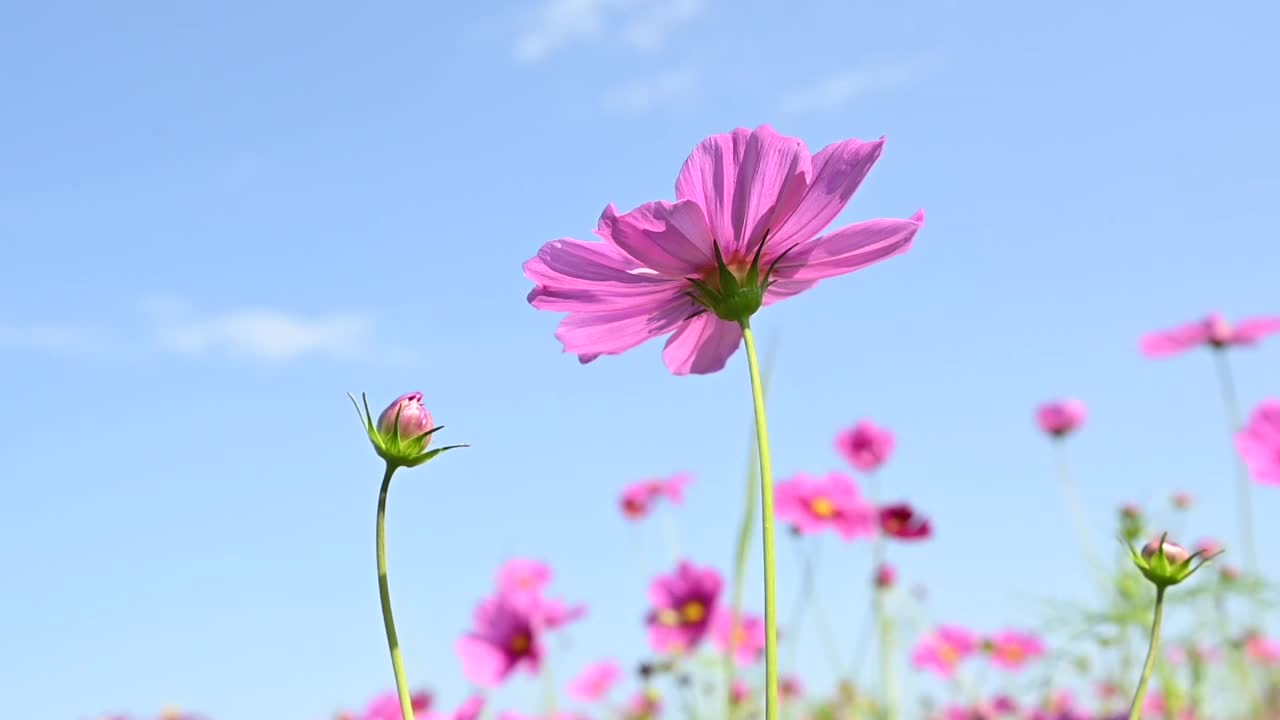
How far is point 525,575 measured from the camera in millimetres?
2305

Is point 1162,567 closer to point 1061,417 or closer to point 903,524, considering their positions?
point 903,524

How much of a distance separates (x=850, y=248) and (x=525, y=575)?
1.67 metres

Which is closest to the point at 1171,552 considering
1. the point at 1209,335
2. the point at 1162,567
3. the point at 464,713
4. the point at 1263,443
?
the point at 1162,567

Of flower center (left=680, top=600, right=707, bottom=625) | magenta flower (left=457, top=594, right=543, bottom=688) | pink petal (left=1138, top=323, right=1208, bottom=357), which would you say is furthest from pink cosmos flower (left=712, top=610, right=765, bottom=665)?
pink petal (left=1138, top=323, right=1208, bottom=357)

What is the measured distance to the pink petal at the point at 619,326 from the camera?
788 millimetres

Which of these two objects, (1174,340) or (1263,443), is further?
(1174,340)

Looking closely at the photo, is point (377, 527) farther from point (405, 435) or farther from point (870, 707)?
point (870, 707)

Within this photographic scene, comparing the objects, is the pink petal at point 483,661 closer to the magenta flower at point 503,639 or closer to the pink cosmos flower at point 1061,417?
the magenta flower at point 503,639

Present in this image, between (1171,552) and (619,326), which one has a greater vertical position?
(619,326)

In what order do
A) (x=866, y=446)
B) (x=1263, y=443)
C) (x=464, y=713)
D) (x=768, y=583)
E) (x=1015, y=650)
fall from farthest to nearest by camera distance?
(x=1015, y=650) → (x=866, y=446) → (x=1263, y=443) → (x=464, y=713) → (x=768, y=583)

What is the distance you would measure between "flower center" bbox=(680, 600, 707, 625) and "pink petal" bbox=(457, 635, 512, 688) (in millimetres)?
343

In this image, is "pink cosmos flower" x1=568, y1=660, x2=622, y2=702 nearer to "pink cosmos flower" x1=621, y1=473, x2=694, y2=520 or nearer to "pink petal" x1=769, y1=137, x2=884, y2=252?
"pink cosmos flower" x1=621, y1=473, x2=694, y2=520

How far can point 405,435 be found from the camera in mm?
638

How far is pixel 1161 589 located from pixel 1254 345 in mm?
2182
